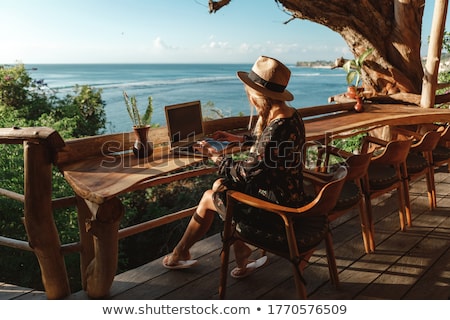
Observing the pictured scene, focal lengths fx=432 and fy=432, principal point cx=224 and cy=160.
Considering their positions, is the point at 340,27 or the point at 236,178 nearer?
the point at 236,178

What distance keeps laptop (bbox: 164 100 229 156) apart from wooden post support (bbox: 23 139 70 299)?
2.12 ft

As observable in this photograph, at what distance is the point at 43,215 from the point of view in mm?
2092

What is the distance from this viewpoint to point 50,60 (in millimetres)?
60438

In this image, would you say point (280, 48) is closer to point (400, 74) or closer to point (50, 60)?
point (50, 60)

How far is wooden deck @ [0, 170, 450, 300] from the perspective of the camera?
2.28 metres

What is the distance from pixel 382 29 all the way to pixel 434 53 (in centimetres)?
88

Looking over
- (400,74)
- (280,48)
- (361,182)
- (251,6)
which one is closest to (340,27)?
(400,74)

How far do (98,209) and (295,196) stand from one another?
35.6 inches

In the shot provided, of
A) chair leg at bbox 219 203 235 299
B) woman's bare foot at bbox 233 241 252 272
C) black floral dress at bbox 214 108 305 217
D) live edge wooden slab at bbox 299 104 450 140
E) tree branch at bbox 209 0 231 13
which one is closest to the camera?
black floral dress at bbox 214 108 305 217

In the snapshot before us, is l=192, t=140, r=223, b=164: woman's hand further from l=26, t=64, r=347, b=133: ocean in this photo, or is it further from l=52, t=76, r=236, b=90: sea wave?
l=52, t=76, r=236, b=90: sea wave

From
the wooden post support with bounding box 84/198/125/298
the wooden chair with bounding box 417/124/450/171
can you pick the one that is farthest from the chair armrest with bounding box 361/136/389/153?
the wooden post support with bounding box 84/198/125/298

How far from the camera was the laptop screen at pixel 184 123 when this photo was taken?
2.36m

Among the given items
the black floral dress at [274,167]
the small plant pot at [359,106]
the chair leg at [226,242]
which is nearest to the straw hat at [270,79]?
the black floral dress at [274,167]

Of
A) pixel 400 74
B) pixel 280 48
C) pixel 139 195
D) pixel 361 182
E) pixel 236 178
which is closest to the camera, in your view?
pixel 236 178
